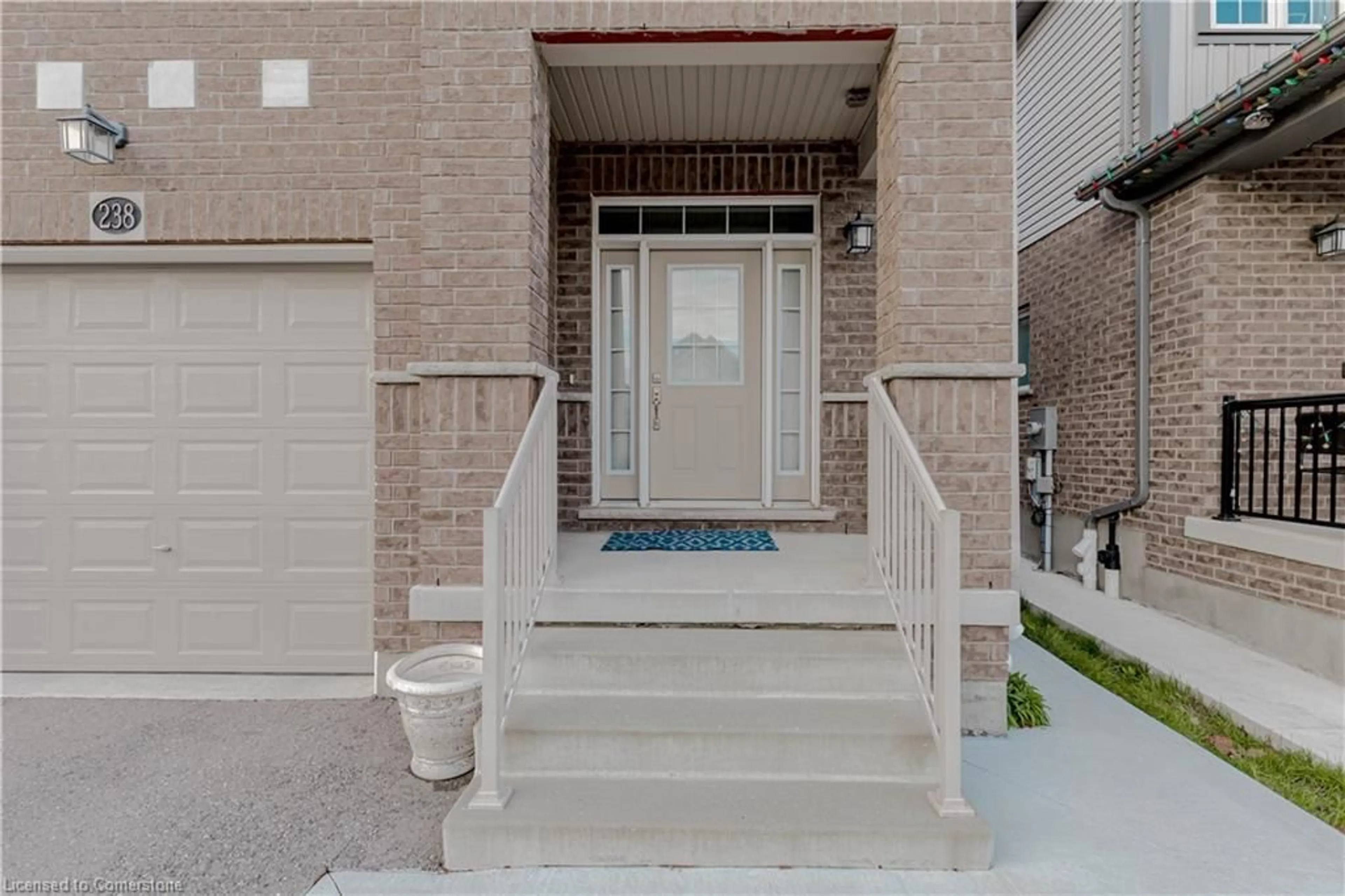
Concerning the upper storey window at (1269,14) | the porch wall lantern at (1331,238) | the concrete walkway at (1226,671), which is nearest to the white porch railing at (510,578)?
the concrete walkway at (1226,671)

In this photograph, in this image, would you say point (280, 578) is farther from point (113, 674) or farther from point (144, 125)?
point (144, 125)

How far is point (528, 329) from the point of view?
3.19 meters

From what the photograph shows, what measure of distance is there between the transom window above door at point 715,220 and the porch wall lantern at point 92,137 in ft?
8.40

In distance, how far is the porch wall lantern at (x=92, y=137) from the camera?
345 centimetres

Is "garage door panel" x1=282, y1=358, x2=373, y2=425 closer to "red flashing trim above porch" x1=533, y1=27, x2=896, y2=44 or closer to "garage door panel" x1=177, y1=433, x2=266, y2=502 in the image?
"garage door panel" x1=177, y1=433, x2=266, y2=502

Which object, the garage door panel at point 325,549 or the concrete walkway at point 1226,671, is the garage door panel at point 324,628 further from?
the concrete walkway at point 1226,671

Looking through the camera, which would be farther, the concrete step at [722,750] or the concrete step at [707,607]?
the concrete step at [707,607]

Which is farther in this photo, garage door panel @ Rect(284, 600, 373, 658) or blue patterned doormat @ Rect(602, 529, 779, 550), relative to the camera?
blue patterned doormat @ Rect(602, 529, 779, 550)

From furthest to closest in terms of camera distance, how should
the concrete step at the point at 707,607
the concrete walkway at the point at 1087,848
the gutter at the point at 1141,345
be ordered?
the gutter at the point at 1141,345 → the concrete step at the point at 707,607 → the concrete walkway at the point at 1087,848

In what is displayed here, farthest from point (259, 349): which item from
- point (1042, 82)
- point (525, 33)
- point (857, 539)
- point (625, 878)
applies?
point (1042, 82)

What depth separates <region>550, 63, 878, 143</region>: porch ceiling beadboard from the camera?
147 inches

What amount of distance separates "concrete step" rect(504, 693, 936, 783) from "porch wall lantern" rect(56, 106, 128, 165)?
3429 mm

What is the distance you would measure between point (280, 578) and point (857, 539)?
3.24 meters

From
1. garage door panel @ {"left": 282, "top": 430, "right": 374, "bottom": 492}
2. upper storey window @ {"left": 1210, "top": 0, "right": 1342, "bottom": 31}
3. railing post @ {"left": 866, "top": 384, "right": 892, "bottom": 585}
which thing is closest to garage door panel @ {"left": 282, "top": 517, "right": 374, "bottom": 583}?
garage door panel @ {"left": 282, "top": 430, "right": 374, "bottom": 492}
